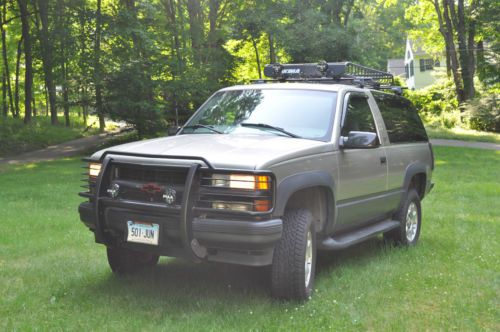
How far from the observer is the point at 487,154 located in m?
23.1

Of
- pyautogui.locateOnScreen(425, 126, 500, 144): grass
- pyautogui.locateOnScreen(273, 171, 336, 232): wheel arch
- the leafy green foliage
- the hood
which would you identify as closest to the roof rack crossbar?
the hood

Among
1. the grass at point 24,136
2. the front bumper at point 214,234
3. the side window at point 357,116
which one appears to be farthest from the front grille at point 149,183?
the grass at point 24,136

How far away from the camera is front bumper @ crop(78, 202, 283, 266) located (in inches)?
186

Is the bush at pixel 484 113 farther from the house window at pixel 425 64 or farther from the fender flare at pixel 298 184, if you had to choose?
the house window at pixel 425 64

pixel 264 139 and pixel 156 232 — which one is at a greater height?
pixel 264 139

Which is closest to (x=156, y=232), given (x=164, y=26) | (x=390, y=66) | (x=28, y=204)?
(x=28, y=204)

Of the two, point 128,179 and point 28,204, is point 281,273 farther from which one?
point 28,204

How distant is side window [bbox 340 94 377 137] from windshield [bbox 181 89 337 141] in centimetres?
23

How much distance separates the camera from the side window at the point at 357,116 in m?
6.44

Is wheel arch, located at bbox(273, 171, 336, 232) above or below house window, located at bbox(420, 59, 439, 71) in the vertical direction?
below

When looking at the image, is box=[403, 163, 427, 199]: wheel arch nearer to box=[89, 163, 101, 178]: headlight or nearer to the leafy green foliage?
box=[89, 163, 101, 178]: headlight

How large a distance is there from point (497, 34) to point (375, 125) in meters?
30.5

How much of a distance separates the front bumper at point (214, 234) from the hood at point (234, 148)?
0.46m

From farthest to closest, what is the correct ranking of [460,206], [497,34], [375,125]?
1. [497,34]
2. [460,206]
3. [375,125]
